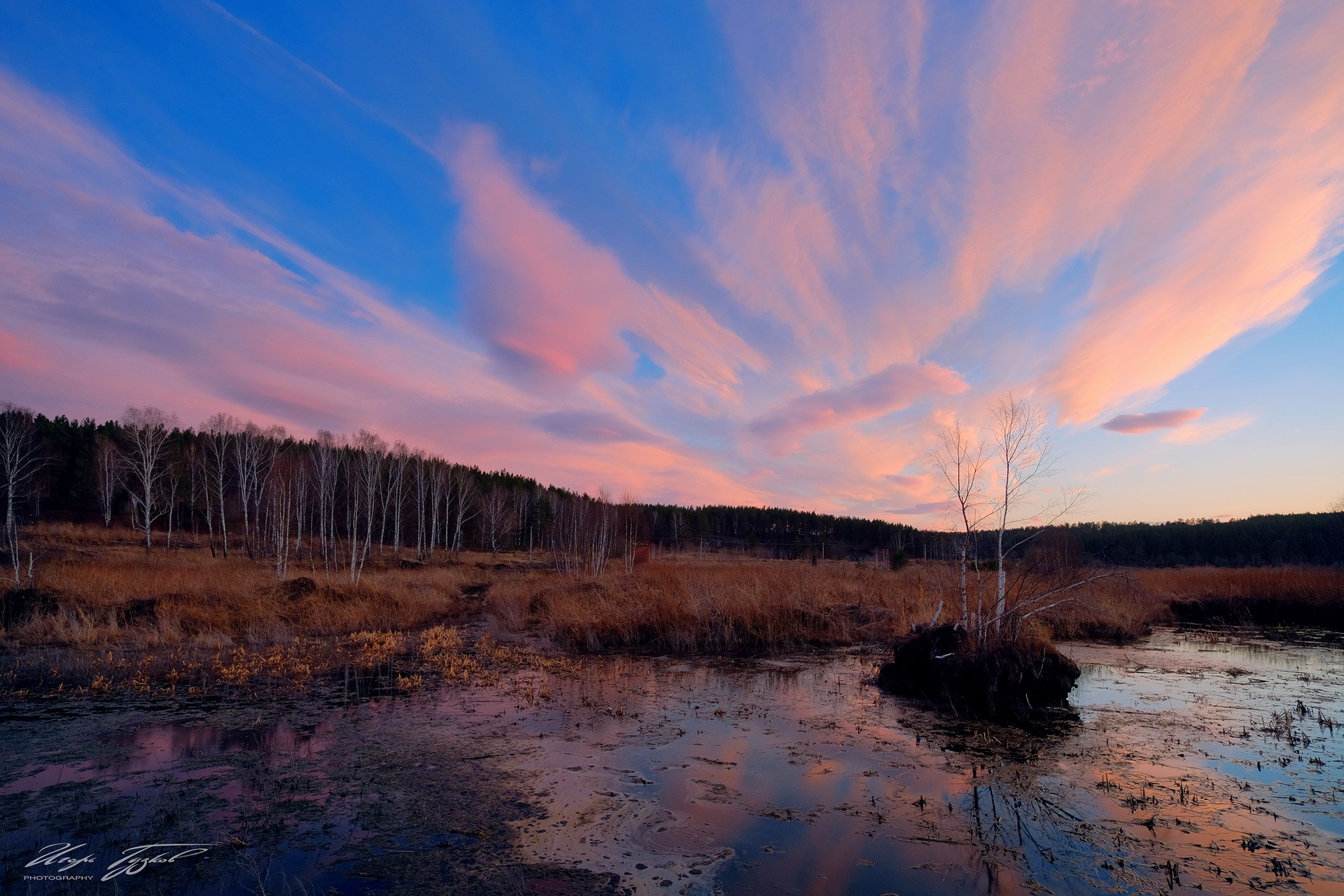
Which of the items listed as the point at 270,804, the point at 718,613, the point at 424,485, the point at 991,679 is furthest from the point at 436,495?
the point at 270,804

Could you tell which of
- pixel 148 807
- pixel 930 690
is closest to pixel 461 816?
pixel 148 807

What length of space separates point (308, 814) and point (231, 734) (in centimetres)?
367

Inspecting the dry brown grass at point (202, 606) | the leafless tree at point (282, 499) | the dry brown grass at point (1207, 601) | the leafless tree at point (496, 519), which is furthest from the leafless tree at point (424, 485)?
the dry brown grass at point (1207, 601)

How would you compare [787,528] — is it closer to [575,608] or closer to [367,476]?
[367,476]

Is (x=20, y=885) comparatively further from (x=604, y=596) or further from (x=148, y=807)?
(x=604, y=596)

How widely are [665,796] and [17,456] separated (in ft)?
140

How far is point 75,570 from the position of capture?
75.2 feet

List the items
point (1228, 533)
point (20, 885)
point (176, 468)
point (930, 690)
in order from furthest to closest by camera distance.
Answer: point (1228, 533)
point (176, 468)
point (930, 690)
point (20, 885)

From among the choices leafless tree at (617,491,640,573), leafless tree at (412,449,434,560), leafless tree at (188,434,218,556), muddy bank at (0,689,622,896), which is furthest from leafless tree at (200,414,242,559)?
muddy bank at (0,689,622,896)

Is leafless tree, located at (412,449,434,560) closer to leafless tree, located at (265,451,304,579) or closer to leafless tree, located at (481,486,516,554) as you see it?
leafless tree, located at (481,486,516,554)

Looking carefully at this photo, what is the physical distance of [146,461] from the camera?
39.5 meters

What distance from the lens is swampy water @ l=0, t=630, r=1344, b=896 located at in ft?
17.2

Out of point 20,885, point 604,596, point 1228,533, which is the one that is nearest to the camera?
point 20,885

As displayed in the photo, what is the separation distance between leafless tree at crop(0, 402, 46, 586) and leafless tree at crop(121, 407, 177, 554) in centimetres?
508
